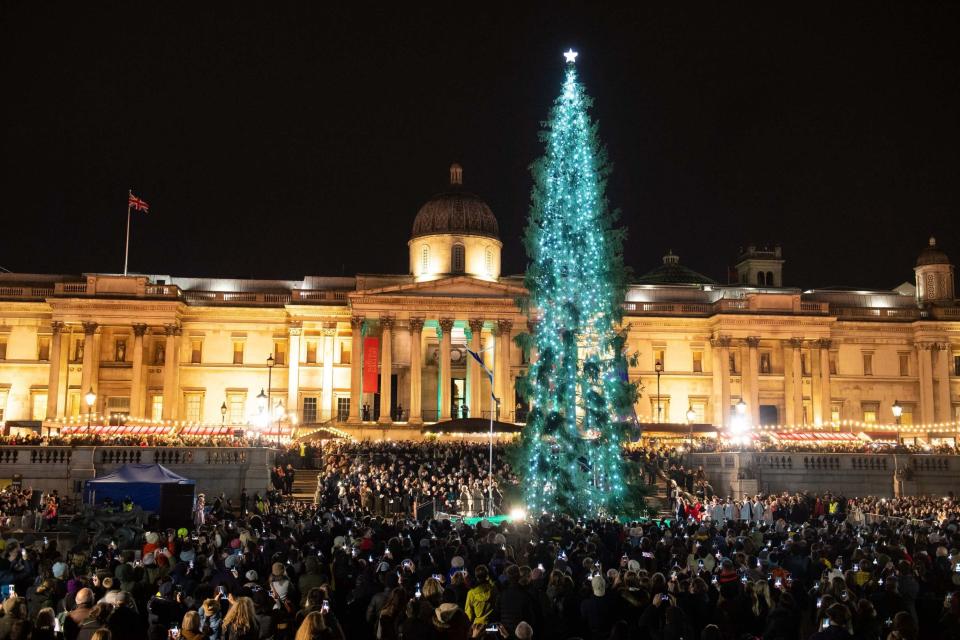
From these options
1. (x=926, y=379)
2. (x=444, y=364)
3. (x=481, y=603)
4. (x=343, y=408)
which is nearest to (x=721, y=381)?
(x=926, y=379)

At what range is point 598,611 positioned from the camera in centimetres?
1284

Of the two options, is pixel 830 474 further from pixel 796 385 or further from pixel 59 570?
pixel 59 570

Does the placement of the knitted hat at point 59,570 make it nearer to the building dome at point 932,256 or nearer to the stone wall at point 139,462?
the stone wall at point 139,462

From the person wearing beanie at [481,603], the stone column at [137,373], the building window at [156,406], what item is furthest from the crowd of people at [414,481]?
the building window at [156,406]

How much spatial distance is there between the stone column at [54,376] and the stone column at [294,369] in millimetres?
14549

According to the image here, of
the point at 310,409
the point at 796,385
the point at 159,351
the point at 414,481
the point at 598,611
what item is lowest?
the point at 598,611

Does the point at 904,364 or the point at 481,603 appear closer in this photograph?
the point at 481,603

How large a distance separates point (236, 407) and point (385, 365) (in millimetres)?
12200

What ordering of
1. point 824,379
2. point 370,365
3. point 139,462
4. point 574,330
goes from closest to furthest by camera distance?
point 574,330 → point 139,462 → point 370,365 → point 824,379

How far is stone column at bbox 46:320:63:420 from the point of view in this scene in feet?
218

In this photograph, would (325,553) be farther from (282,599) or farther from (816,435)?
(816,435)

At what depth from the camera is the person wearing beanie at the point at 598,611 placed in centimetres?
1283

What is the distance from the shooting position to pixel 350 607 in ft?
44.7

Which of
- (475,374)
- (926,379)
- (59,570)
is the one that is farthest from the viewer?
(926,379)
